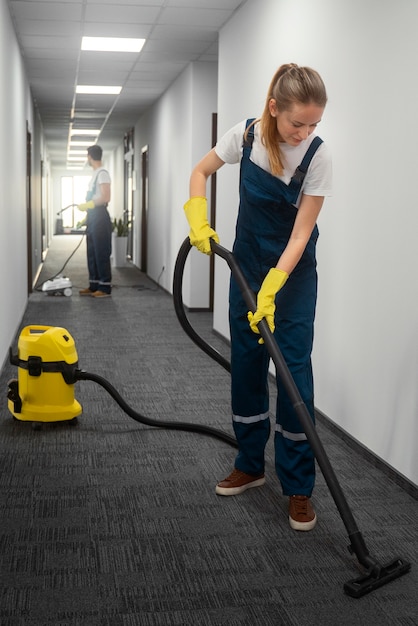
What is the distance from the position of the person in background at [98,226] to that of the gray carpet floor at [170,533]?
10.7 ft

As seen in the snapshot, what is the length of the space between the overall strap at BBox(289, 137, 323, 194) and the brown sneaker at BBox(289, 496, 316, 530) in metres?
0.78

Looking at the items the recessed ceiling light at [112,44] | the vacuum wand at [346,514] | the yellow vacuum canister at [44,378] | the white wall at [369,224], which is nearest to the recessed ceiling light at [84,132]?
the recessed ceiling light at [112,44]

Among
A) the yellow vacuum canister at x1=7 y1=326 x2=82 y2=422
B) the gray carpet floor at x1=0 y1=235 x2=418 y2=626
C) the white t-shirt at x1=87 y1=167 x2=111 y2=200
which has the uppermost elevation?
the white t-shirt at x1=87 y1=167 x2=111 y2=200

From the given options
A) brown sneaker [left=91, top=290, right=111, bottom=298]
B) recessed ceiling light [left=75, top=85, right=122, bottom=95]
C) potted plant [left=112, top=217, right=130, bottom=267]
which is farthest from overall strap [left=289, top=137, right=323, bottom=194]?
potted plant [left=112, top=217, right=130, bottom=267]

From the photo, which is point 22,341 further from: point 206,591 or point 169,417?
point 206,591

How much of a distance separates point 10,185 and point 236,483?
2.72 metres

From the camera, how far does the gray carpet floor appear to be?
1.47 meters

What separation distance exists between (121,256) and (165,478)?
25.5 ft

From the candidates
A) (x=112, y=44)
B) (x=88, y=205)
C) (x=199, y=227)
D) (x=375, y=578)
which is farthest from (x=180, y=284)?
(x=88, y=205)

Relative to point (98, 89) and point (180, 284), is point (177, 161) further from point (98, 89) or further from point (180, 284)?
point (180, 284)

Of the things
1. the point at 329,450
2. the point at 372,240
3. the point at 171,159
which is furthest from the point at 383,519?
the point at 171,159

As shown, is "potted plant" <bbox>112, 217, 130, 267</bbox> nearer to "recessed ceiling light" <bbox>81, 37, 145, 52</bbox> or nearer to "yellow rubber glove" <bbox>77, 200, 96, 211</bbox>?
"yellow rubber glove" <bbox>77, 200, 96, 211</bbox>

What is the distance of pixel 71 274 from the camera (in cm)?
837

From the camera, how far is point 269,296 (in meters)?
1.72
